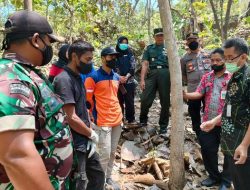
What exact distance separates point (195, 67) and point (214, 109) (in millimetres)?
1190

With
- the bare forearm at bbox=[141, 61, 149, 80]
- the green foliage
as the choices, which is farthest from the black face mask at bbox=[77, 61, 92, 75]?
the green foliage

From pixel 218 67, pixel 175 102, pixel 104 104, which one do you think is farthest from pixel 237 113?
pixel 104 104

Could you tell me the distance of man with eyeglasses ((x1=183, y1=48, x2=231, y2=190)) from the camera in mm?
4301

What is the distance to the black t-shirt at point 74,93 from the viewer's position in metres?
2.74

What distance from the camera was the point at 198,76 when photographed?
5.27m

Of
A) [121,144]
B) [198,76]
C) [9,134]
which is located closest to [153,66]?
[198,76]

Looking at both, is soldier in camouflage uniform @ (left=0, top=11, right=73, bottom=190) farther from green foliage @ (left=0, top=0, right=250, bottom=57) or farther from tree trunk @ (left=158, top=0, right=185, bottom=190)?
green foliage @ (left=0, top=0, right=250, bottom=57)

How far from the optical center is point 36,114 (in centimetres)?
140

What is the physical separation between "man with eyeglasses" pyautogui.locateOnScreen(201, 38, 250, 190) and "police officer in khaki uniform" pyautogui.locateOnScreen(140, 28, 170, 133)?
8.53 feet

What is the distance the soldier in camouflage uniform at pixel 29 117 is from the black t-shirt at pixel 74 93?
109 cm

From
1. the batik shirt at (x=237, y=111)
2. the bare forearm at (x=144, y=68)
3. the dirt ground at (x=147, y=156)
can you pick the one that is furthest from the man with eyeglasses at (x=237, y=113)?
the bare forearm at (x=144, y=68)

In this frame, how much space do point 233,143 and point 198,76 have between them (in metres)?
2.47

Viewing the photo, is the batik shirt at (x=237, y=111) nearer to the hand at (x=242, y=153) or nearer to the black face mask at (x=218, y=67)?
the hand at (x=242, y=153)

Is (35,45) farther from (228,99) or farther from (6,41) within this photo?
(228,99)
